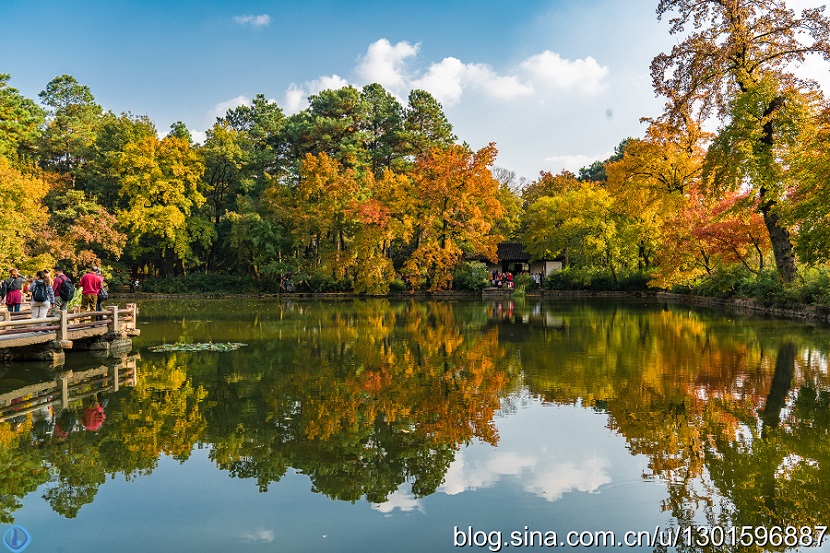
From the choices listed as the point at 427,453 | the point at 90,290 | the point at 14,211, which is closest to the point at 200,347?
the point at 90,290

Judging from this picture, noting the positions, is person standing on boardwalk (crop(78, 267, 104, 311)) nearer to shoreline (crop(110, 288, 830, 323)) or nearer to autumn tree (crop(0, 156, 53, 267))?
autumn tree (crop(0, 156, 53, 267))

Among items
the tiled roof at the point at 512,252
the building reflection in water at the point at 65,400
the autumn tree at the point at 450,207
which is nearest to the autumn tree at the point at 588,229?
the autumn tree at the point at 450,207

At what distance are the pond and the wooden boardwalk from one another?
2.10 feet

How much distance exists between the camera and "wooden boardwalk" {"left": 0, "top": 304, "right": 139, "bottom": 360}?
12.0 meters

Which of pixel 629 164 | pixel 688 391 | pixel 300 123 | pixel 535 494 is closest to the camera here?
pixel 535 494

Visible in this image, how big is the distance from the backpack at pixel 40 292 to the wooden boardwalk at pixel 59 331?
0.60 m

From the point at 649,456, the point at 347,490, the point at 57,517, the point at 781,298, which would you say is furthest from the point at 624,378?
the point at 781,298

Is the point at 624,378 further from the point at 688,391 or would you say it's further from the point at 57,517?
the point at 57,517

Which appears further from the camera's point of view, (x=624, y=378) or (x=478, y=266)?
(x=478, y=266)

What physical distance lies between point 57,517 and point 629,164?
3077 centimetres

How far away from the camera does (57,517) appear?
496cm

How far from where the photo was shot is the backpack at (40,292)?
1375 cm

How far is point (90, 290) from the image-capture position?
1577 cm

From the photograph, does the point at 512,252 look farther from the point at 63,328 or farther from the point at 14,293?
the point at 63,328
